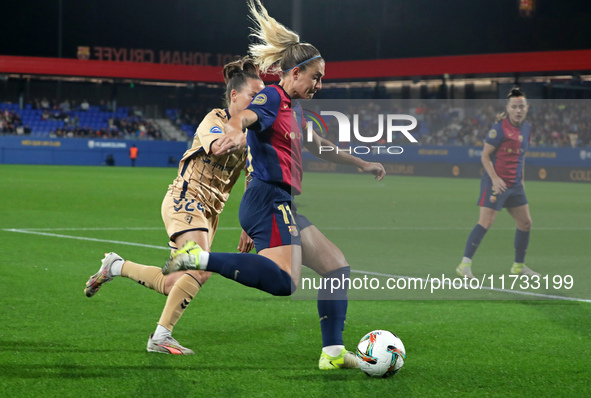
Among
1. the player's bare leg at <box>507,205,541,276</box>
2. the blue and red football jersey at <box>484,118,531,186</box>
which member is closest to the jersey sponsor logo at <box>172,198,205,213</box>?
the blue and red football jersey at <box>484,118,531,186</box>

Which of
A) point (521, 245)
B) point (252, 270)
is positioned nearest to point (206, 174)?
point (252, 270)

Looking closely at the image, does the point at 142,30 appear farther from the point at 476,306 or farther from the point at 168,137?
the point at 476,306

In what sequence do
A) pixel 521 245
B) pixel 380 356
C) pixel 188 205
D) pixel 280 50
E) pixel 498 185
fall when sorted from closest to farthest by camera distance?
pixel 380 356
pixel 280 50
pixel 188 205
pixel 498 185
pixel 521 245

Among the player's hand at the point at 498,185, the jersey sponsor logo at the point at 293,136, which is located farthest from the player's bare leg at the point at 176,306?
the player's hand at the point at 498,185

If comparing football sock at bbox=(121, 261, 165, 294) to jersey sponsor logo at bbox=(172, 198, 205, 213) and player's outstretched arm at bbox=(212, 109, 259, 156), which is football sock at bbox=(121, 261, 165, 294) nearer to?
jersey sponsor logo at bbox=(172, 198, 205, 213)

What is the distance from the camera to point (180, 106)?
5469 cm

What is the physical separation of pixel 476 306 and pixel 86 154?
36.8 m

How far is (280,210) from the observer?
14.5ft

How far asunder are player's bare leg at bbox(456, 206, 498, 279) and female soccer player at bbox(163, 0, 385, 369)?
13.5 feet

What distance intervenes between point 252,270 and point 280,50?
1.31 metres

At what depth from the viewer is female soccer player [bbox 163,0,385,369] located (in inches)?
167

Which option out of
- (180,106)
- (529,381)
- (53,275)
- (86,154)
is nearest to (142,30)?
(180,106)

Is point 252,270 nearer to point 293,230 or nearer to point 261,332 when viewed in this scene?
point 293,230

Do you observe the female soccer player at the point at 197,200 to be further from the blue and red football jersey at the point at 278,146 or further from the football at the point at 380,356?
the football at the point at 380,356
